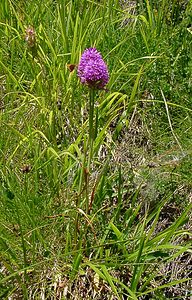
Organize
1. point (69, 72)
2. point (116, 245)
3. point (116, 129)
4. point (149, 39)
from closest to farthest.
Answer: point (116, 245) < point (116, 129) < point (69, 72) < point (149, 39)

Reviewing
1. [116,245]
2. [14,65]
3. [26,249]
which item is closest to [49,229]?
[26,249]

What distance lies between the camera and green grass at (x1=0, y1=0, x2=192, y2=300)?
66.9 inches

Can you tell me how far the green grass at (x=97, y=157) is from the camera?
170 cm

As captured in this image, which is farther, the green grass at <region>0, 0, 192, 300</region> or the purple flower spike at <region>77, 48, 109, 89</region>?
the green grass at <region>0, 0, 192, 300</region>

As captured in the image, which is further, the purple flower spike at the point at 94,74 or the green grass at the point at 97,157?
the green grass at the point at 97,157

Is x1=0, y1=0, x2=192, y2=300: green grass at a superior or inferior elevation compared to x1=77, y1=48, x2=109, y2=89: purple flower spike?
inferior

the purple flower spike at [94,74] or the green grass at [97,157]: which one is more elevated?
the purple flower spike at [94,74]

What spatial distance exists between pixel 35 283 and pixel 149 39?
1138mm

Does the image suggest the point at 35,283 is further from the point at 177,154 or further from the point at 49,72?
the point at 49,72

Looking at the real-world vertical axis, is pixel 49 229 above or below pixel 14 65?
below

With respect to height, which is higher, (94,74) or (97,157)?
(94,74)

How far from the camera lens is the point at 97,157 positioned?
198cm

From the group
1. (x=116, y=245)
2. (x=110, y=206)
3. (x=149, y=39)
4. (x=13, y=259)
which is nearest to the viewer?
(x=13, y=259)

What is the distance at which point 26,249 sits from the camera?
5.61 feet
